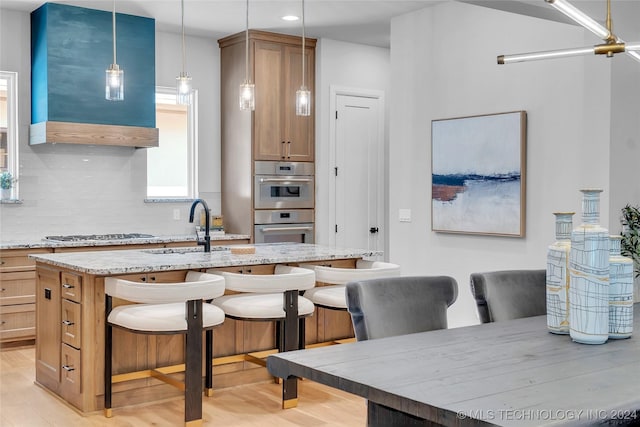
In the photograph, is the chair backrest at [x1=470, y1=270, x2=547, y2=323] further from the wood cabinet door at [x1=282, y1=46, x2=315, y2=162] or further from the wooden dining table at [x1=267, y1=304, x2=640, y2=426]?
the wood cabinet door at [x1=282, y1=46, x2=315, y2=162]

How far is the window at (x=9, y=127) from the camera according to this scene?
6.25m

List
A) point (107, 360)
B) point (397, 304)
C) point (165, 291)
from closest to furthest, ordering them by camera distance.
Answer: point (397, 304) < point (165, 291) < point (107, 360)

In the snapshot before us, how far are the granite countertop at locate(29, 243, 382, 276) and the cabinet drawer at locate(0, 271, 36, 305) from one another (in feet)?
4.11

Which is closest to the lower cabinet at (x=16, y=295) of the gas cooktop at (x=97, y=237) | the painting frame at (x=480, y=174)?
the gas cooktop at (x=97, y=237)

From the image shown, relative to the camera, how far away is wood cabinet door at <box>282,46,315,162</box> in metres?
7.21

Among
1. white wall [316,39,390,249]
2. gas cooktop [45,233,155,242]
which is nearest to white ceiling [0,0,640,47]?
white wall [316,39,390,249]

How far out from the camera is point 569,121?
509 centimetres

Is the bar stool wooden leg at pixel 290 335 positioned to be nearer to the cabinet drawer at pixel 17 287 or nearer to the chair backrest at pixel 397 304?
the chair backrest at pixel 397 304

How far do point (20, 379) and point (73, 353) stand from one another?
3.10 feet

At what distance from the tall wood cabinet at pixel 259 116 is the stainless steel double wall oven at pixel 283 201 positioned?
0.24ft

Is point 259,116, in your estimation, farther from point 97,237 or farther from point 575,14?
point 575,14

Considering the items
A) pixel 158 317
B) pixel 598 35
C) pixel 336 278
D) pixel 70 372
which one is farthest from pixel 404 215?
pixel 598 35

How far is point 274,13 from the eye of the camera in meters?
6.35

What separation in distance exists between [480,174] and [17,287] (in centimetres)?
370
